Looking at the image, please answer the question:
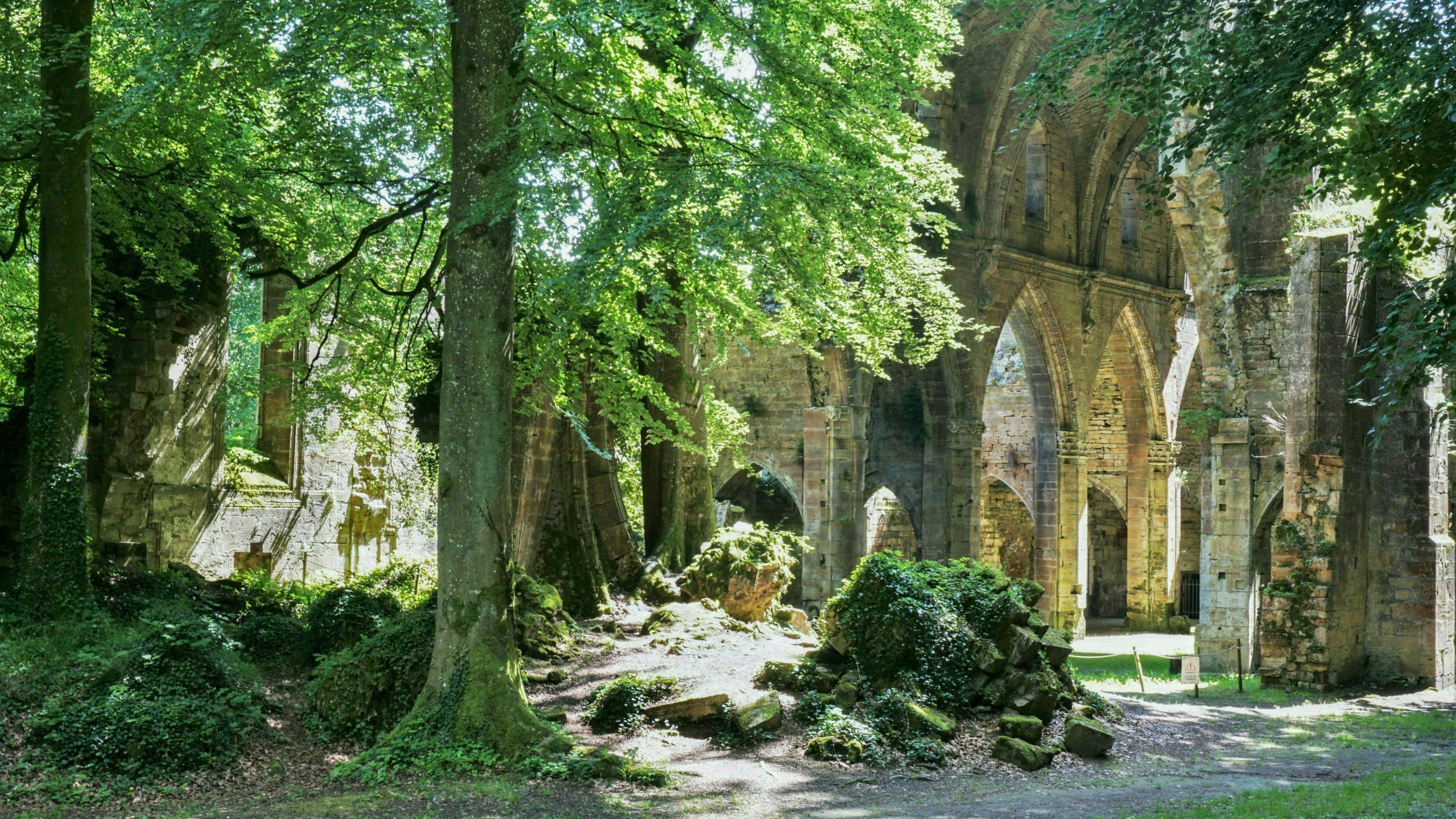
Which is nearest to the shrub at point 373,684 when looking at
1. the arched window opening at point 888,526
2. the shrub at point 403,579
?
the shrub at point 403,579

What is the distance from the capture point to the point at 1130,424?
92.9 feet

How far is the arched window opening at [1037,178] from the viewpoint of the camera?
87.6 feet

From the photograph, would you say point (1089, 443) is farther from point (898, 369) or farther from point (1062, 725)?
point (1062, 725)

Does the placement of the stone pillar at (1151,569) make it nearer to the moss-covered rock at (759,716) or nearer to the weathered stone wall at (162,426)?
the moss-covered rock at (759,716)

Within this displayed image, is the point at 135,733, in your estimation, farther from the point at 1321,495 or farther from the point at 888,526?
the point at 888,526

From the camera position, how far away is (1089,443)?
29406 mm

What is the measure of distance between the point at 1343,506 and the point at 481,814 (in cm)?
1191

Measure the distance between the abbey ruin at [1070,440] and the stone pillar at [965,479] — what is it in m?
0.06

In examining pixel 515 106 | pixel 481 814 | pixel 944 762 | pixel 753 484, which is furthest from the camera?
pixel 753 484

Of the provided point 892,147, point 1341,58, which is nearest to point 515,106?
point 892,147

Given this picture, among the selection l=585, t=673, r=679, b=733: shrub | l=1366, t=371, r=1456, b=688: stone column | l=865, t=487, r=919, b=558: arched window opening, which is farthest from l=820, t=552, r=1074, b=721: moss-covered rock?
l=865, t=487, r=919, b=558: arched window opening

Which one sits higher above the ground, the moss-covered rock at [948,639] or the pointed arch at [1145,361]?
the pointed arch at [1145,361]

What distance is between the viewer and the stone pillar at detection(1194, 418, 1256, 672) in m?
17.1

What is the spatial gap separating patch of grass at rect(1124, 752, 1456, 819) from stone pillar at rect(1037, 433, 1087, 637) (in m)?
16.7
